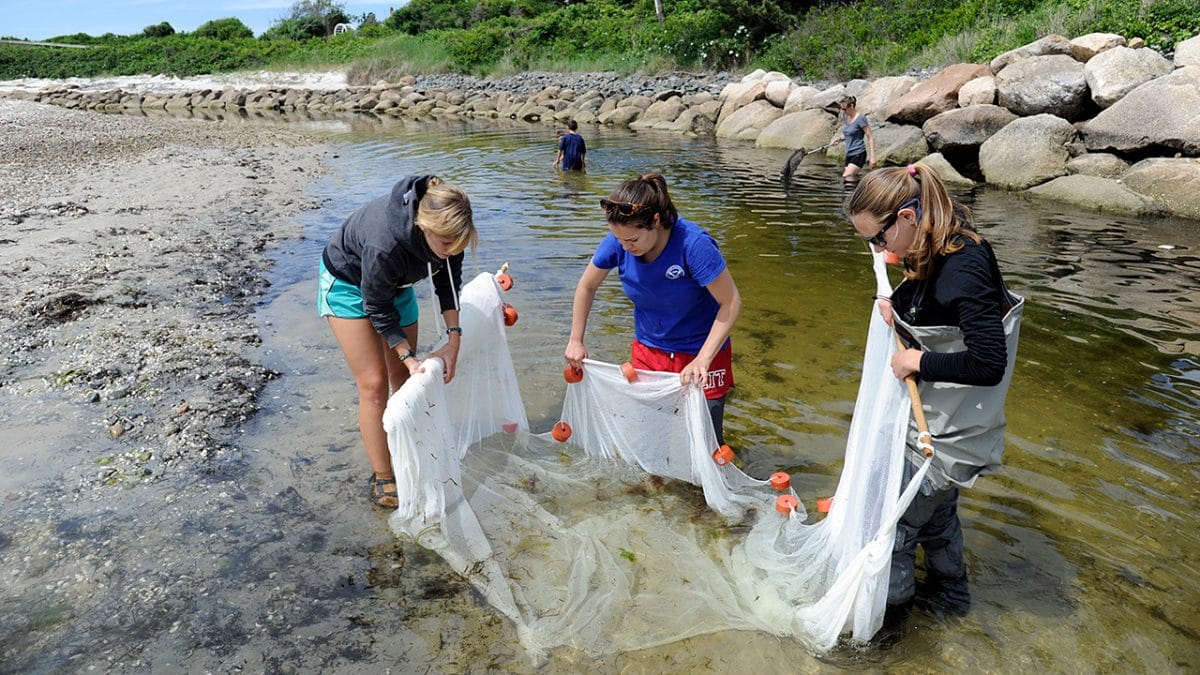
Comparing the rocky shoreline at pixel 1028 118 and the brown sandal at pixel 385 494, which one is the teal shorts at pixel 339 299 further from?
the rocky shoreline at pixel 1028 118

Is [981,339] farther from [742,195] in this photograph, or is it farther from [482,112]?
[482,112]

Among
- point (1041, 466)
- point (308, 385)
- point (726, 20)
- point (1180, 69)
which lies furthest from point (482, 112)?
point (1041, 466)

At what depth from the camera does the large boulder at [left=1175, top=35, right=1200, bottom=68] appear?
1209 centimetres

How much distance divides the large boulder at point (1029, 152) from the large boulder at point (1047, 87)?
899mm

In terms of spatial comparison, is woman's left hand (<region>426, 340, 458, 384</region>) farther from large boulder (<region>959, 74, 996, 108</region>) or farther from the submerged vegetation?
the submerged vegetation

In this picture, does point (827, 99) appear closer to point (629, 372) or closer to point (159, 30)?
point (629, 372)

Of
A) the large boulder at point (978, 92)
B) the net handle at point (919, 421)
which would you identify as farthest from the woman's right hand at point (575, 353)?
the large boulder at point (978, 92)

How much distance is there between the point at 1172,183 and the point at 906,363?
10308mm

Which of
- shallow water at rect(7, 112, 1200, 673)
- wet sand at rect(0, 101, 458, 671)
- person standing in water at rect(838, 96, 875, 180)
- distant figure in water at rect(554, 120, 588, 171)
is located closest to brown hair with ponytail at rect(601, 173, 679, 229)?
shallow water at rect(7, 112, 1200, 673)

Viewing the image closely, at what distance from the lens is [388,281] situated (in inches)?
123

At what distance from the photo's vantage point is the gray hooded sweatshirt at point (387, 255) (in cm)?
305

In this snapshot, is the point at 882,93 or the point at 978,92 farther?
the point at 882,93

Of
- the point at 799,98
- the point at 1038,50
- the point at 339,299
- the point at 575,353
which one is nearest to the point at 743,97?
the point at 799,98

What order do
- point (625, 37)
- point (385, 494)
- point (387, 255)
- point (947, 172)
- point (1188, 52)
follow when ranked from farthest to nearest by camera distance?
1. point (625, 37)
2. point (947, 172)
3. point (1188, 52)
4. point (385, 494)
5. point (387, 255)
